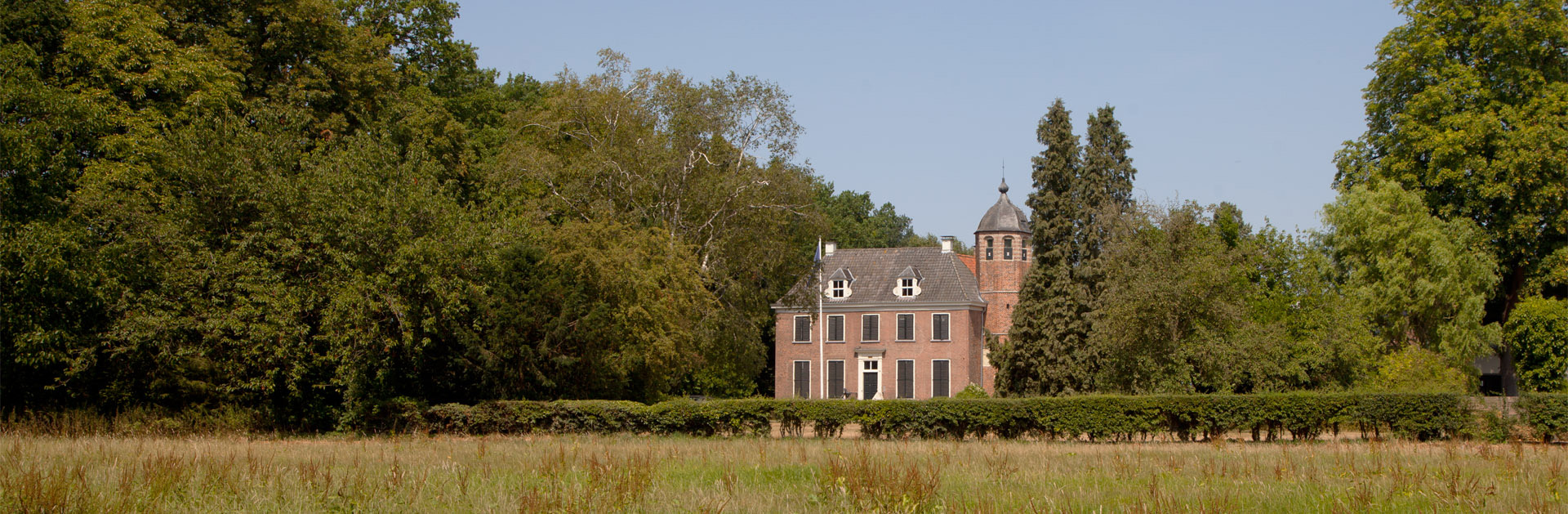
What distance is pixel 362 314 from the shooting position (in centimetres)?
2306

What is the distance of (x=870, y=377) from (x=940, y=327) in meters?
4.30

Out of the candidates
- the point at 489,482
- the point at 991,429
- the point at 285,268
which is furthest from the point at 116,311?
the point at 991,429

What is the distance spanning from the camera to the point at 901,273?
189ft

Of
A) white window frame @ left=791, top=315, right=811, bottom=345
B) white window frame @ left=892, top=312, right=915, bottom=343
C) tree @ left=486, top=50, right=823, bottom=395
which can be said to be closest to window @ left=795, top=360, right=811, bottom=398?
white window frame @ left=791, top=315, right=811, bottom=345

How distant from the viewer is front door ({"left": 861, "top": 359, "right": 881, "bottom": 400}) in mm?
56500

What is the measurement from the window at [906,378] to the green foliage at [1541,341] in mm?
25593

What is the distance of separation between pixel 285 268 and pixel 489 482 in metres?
14.8

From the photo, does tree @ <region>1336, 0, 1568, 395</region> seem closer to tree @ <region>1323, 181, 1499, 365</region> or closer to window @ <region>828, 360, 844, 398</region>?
tree @ <region>1323, 181, 1499, 365</region>

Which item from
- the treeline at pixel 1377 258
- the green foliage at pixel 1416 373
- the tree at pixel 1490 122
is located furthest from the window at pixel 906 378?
the green foliage at pixel 1416 373

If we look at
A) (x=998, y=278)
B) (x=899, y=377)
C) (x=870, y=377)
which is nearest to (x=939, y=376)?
(x=899, y=377)

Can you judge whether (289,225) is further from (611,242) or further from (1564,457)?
(1564,457)

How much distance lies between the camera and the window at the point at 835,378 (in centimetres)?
5678

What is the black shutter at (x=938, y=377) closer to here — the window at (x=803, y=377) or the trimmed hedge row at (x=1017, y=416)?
the window at (x=803, y=377)

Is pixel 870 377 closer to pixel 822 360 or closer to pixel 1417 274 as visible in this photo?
pixel 822 360
